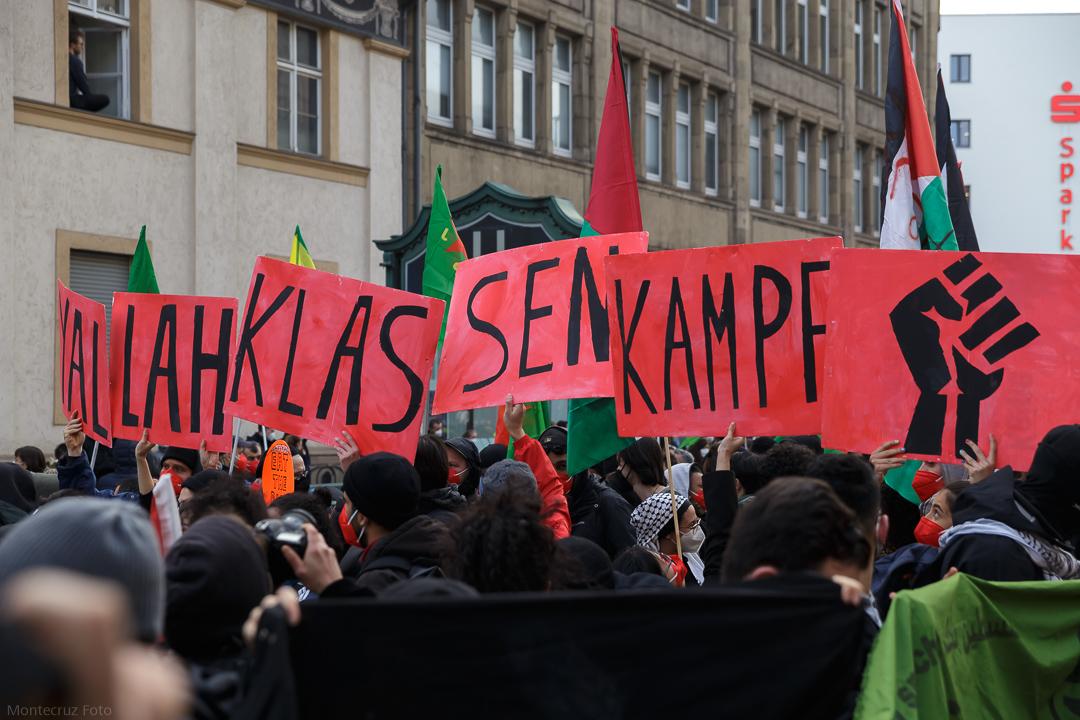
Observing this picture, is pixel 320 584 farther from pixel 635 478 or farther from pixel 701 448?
pixel 701 448

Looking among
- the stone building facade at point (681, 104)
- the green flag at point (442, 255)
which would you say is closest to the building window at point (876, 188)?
the stone building facade at point (681, 104)

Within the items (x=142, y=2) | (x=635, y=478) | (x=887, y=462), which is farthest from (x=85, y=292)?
(x=887, y=462)

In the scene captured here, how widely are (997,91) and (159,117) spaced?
6147 centimetres

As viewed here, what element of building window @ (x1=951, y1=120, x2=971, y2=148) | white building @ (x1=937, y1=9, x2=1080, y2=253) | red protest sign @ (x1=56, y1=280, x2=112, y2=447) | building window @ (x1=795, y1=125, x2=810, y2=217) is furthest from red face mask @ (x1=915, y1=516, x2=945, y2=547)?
building window @ (x1=951, y1=120, x2=971, y2=148)

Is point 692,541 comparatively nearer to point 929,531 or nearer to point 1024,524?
point 929,531

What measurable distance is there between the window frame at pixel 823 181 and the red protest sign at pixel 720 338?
29.6 m

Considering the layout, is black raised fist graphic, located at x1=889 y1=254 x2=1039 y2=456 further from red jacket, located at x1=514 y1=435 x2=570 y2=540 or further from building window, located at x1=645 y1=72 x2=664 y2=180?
building window, located at x1=645 y1=72 x2=664 y2=180

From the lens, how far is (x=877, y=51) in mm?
37781

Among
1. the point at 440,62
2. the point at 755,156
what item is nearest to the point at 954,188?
the point at 440,62

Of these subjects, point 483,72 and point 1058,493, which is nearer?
point 1058,493

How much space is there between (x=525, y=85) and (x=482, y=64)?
50.8 inches

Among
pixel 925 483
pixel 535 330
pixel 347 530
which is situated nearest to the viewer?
pixel 347 530

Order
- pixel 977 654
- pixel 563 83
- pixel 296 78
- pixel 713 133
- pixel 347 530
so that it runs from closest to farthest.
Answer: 1. pixel 977 654
2. pixel 347 530
3. pixel 296 78
4. pixel 563 83
5. pixel 713 133

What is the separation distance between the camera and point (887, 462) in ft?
17.5
